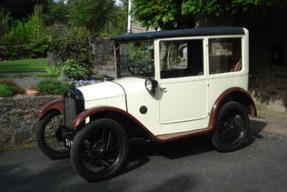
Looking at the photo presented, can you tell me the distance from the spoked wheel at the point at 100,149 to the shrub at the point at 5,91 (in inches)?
79.7

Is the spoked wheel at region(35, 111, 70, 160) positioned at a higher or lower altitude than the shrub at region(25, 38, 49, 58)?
lower

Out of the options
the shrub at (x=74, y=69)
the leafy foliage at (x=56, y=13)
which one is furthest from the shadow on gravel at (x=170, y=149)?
the leafy foliage at (x=56, y=13)

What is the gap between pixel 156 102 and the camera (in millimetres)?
4223

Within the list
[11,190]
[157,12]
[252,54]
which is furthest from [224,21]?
[11,190]

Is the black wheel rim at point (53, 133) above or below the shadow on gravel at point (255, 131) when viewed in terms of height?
above

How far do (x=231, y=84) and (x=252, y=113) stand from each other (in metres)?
0.70

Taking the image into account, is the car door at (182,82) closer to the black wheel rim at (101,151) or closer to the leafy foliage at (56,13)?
the black wheel rim at (101,151)

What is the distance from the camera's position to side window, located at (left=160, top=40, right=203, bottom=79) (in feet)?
14.1

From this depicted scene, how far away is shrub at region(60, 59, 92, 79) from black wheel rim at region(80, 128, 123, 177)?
3.96 meters

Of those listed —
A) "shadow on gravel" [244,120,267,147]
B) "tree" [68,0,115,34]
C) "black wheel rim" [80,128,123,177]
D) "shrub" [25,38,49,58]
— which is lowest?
"shadow on gravel" [244,120,267,147]

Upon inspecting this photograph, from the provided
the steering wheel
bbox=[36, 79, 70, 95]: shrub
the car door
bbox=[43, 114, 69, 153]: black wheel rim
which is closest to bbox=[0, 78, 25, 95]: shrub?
bbox=[36, 79, 70, 95]: shrub

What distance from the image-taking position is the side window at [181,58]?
4.29 m

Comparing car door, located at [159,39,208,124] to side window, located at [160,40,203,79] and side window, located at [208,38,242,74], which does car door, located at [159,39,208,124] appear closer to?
side window, located at [160,40,203,79]

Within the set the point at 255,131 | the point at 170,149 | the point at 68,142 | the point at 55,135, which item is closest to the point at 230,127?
the point at 170,149
